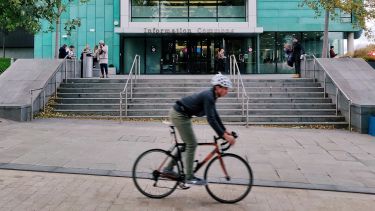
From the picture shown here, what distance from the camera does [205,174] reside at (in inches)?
236

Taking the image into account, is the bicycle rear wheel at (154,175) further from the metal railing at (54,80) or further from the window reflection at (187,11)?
the window reflection at (187,11)

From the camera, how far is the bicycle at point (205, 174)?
5957 mm

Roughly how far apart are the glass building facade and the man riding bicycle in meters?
23.1

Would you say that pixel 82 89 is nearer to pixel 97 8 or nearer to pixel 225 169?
pixel 225 169

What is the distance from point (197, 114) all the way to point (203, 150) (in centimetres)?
374

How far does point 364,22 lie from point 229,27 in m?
11.2

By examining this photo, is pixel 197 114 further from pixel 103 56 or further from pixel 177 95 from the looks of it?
pixel 103 56

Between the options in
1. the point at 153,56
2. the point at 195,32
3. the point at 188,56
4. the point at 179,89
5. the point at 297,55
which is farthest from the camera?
the point at 153,56

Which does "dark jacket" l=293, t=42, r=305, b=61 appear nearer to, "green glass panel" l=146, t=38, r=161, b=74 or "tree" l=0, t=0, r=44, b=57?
"tree" l=0, t=0, r=44, b=57

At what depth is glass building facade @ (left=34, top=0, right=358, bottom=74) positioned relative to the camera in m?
29.9

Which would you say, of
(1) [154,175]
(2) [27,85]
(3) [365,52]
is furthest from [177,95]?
(3) [365,52]

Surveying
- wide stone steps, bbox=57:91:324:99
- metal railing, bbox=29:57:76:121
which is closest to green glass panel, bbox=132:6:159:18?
metal railing, bbox=29:57:76:121

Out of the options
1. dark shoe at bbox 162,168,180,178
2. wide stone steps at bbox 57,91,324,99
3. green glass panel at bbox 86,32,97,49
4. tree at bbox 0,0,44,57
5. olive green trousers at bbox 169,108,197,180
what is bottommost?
dark shoe at bbox 162,168,180,178

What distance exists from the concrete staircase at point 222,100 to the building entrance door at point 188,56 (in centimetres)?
1355
